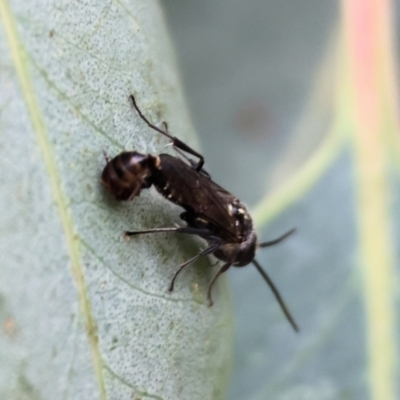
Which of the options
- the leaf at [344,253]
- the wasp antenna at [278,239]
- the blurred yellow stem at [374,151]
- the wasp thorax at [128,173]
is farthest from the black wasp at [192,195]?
the blurred yellow stem at [374,151]

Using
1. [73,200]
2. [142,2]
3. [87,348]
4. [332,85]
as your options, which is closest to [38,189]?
[73,200]

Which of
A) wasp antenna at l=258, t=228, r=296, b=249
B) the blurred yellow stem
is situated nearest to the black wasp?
wasp antenna at l=258, t=228, r=296, b=249

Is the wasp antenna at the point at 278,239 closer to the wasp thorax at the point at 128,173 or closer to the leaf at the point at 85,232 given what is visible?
the leaf at the point at 85,232

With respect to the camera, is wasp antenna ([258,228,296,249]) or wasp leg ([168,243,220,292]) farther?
wasp antenna ([258,228,296,249])

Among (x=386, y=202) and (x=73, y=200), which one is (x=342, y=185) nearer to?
(x=386, y=202)

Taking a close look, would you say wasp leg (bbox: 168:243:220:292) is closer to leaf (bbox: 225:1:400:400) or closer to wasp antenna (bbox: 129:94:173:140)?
wasp antenna (bbox: 129:94:173:140)

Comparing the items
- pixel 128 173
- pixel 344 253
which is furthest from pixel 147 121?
pixel 344 253

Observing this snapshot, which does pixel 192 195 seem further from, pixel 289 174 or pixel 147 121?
pixel 289 174
